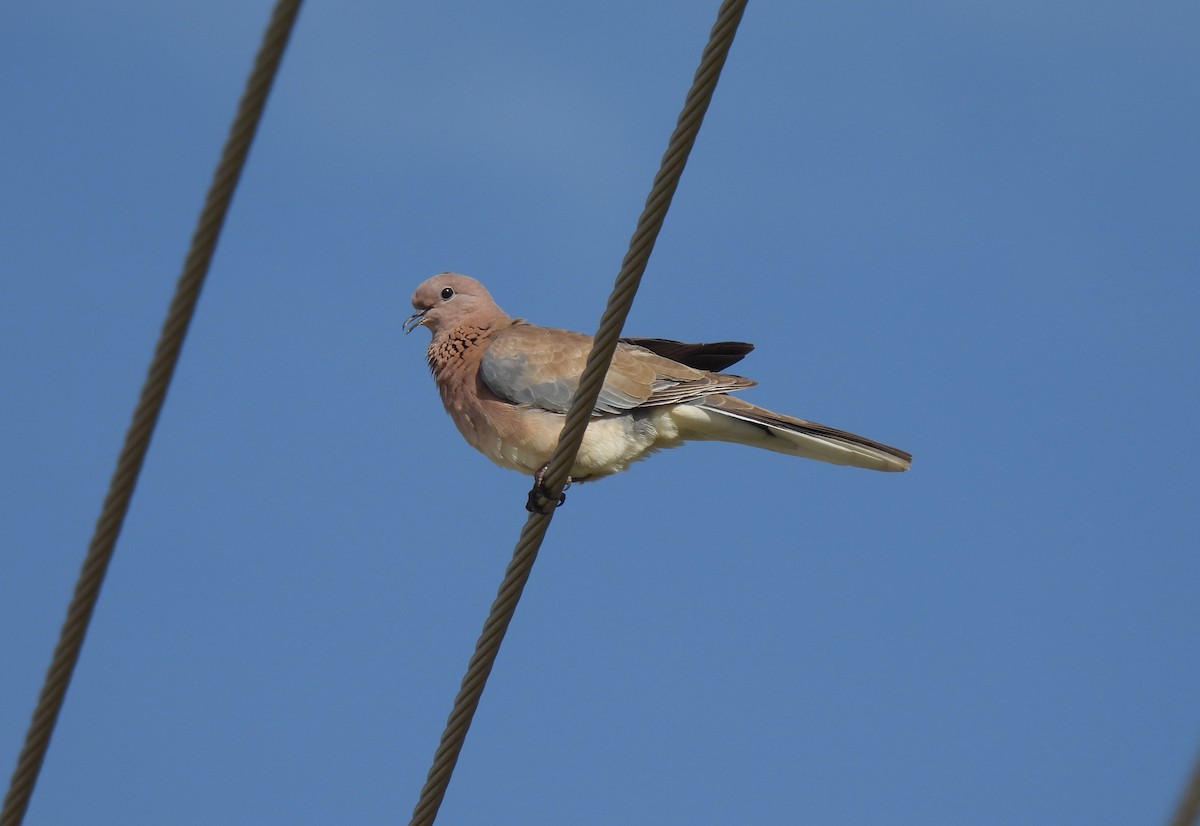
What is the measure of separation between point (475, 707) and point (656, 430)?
2.49 metres

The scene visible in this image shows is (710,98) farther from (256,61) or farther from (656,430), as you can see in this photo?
(656,430)

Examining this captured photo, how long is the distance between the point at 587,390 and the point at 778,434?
2.41 metres

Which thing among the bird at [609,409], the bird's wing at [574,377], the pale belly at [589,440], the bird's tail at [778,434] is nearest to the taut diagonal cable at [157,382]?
the bird at [609,409]

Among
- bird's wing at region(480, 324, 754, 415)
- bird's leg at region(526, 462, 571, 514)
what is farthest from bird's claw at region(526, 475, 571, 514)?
bird's wing at region(480, 324, 754, 415)

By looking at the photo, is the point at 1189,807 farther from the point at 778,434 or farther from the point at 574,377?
the point at 574,377

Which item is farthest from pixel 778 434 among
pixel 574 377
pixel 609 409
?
pixel 574 377

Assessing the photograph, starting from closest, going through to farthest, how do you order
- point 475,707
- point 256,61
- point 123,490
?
point 256,61, point 123,490, point 475,707

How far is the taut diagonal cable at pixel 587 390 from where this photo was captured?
2.65m

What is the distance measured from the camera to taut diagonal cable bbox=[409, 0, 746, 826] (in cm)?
265

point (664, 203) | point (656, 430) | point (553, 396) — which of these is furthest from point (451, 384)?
point (664, 203)

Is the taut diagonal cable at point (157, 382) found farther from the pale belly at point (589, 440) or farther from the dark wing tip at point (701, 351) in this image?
the dark wing tip at point (701, 351)

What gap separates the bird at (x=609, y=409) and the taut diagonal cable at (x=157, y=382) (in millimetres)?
2843

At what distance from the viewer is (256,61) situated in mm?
1977

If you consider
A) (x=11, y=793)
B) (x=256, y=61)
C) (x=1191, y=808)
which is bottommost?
(x=11, y=793)
